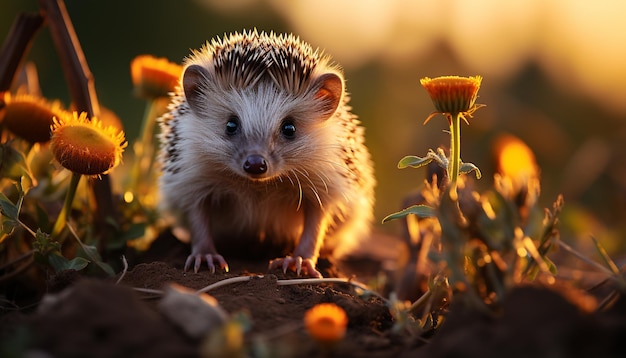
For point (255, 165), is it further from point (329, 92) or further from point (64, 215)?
point (64, 215)

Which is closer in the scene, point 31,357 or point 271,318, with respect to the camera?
point 31,357

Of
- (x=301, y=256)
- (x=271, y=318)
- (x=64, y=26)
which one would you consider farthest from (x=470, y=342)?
(x=64, y=26)

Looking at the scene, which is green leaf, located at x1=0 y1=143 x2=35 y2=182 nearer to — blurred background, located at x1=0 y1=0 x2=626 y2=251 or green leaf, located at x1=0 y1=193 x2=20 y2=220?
green leaf, located at x1=0 y1=193 x2=20 y2=220

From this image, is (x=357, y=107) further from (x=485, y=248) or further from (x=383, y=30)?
(x=485, y=248)

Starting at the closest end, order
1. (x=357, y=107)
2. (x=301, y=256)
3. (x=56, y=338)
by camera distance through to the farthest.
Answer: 1. (x=56, y=338)
2. (x=301, y=256)
3. (x=357, y=107)

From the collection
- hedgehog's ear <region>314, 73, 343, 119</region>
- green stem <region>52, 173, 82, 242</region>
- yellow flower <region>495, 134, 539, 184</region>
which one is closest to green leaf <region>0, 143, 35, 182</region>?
green stem <region>52, 173, 82, 242</region>

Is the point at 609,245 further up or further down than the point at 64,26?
further down

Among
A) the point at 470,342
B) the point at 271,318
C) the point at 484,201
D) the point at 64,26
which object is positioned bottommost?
the point at 271,318

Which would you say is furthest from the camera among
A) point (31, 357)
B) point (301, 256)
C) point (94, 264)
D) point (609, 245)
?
point (609, 245)
